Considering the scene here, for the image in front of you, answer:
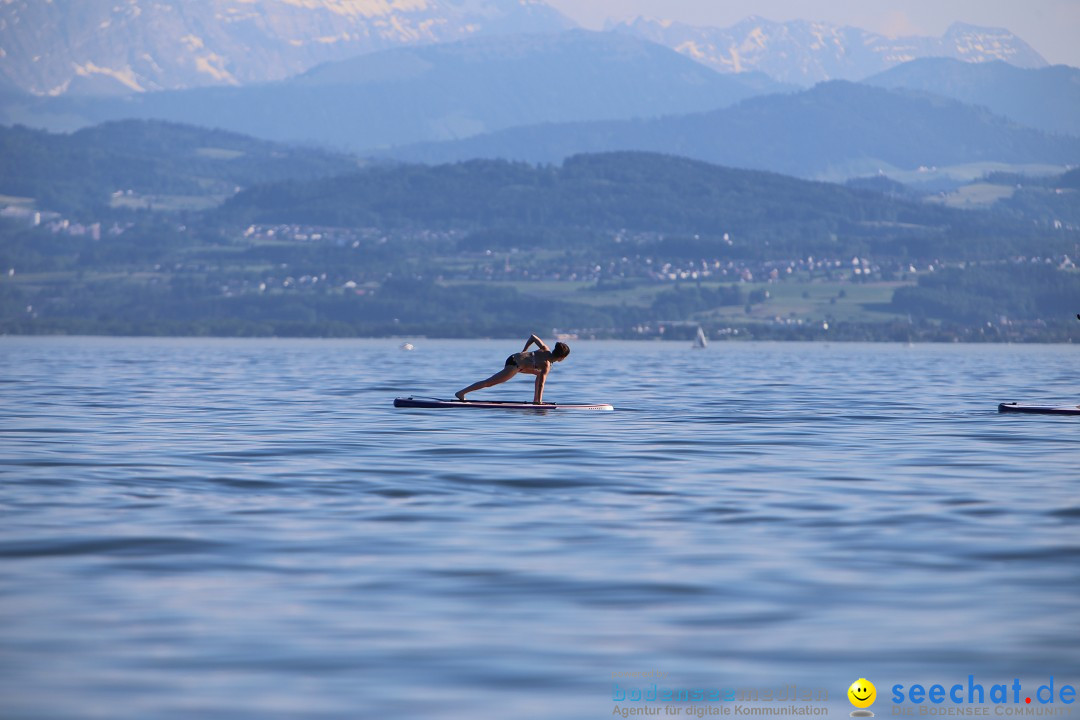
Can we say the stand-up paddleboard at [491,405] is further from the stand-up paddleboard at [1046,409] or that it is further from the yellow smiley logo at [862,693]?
the yellow smiley logo at [862,693]

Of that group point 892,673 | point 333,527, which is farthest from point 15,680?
point 333,527

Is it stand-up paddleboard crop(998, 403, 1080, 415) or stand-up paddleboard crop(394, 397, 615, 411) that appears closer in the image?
stand-up paddleboard crop(394, 397, 615, 411)

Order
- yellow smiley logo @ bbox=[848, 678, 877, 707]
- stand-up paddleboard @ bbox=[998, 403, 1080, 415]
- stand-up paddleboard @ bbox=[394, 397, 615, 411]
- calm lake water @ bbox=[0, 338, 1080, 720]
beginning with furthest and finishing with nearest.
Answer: stand-up paddleboard @ bbox=[998, 403, 1080, 415] → stand-up paddleboard @ bbox=[394, 397, 615, 411] → calm lake water @ bbox=[0, 338, 1080, 720] → yellow smiley logo @ bbox=[848, 678, 877, 707]

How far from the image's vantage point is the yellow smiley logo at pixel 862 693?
11984mm

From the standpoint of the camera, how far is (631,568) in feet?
55.4

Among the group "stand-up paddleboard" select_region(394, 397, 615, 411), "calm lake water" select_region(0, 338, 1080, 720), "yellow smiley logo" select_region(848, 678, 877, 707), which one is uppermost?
"stand-up paddleboard" select_region(394, 397, 615, 411)

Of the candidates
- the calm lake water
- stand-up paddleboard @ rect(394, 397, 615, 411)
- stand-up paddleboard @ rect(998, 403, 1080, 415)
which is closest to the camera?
the calm lake water

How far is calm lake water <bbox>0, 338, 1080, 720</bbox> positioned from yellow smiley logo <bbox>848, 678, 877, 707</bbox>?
0.09 metres

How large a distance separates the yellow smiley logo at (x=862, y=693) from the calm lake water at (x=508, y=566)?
87mm

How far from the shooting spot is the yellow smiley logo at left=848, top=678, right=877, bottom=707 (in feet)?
39.3

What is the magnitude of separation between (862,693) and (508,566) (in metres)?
5.48

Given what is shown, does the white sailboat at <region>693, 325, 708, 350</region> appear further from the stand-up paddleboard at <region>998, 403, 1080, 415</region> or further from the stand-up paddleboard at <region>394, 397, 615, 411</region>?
the stand-up paddleboard at <region>394, 397, 615, 411</region>

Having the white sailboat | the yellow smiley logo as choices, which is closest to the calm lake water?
the yellow smiley logo

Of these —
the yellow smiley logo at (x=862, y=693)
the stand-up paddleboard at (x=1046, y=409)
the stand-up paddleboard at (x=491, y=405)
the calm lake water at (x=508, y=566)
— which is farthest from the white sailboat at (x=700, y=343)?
the yellow smiley logo at (x=862, y=693)
